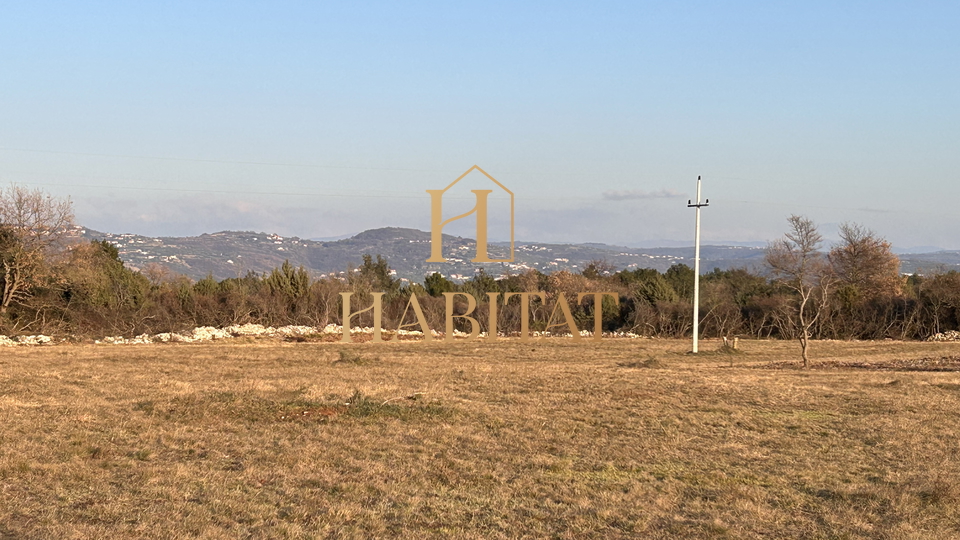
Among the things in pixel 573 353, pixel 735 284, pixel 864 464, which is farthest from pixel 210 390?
pixel 735 284

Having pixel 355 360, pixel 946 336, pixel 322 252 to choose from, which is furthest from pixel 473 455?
pixel 322 252

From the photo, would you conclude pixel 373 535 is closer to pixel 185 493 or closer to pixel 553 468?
pixel 185 493

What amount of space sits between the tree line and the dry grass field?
13.4m

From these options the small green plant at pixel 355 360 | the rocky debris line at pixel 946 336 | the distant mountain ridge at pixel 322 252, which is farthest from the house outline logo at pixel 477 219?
the distant mountain ridge at pixel 322 252

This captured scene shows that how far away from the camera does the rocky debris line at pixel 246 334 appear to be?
2797 centimetres

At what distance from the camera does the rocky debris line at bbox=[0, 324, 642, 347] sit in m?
28.0

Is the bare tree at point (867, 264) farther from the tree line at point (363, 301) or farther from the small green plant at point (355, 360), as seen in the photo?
the small green plant at point (355, 360)

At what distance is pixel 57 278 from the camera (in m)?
31.2

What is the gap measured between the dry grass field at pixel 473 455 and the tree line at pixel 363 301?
44.0 feet

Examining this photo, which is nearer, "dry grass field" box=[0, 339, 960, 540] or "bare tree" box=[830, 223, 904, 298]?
"dry grass field" box=[0, 339, 960, 540]

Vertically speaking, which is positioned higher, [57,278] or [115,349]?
[57,278]

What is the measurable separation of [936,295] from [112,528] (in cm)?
3750

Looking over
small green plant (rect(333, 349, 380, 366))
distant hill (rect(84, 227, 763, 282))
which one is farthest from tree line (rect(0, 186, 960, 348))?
distant hill (rect(84, 227, 763, 282))

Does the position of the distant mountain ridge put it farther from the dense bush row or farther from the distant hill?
the dense bush row
